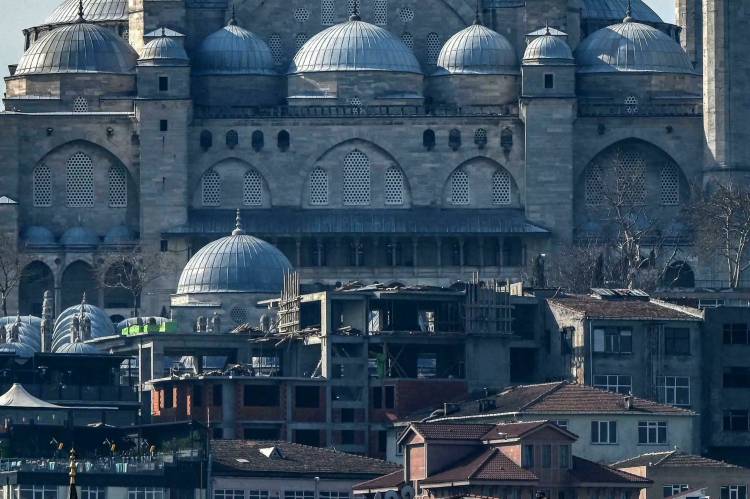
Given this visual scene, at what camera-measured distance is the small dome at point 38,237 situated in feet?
575

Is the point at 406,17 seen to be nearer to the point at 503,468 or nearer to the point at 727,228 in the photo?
the point at 727,228

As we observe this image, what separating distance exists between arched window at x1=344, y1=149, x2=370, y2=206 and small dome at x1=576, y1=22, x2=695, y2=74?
1023 centimetres

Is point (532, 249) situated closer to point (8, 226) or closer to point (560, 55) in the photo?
point (560, 55)

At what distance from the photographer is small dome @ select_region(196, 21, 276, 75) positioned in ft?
589

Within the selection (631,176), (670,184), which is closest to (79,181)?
(631,176)

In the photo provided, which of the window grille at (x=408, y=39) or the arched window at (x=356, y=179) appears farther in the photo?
the window grille at (x=408, y=39)

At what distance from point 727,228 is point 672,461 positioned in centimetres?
4363

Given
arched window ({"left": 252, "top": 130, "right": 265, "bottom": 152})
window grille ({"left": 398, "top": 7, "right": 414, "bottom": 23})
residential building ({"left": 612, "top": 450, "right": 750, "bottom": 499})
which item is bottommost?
residential building ({"left": 612, "top": 450, "right": 750, "bottom": 499})

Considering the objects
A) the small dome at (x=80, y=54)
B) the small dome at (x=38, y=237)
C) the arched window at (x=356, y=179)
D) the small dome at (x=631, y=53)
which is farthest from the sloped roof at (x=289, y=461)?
the small dome at (x=631, y=53)

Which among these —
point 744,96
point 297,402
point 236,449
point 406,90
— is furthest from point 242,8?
point 236,449

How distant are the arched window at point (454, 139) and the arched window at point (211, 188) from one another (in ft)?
31.4

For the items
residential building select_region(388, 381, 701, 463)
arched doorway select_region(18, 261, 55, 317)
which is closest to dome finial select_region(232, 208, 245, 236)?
arched doorway select_region(18, 261, 55, 317)

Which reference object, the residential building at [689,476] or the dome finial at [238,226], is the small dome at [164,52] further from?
the residential building at [689,476]

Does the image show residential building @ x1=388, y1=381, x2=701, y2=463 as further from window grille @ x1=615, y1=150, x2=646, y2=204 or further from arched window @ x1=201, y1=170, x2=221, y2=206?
arched window @ x1=201, y1=170, x2=221, y2=206
